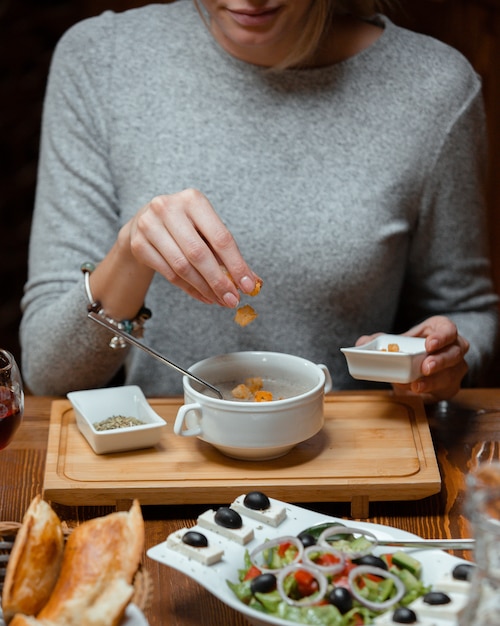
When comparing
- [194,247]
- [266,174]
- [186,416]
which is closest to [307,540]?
[186,416]

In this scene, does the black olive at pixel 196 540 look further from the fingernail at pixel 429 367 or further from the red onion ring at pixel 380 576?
the fingernail at pixel 429 367

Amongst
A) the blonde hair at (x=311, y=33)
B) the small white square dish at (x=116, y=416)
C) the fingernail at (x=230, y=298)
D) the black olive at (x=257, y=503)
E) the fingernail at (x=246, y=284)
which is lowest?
the small white square dish at (x=116, y=416)

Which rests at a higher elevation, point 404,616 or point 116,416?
point 404,616

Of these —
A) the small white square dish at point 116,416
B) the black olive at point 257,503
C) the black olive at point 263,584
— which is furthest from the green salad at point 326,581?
the small white square dish at point 116,416

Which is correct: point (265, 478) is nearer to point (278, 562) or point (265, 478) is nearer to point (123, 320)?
point (278, 562)

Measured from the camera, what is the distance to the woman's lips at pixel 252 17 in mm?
A: 1694

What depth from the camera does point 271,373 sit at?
1595 millimetres

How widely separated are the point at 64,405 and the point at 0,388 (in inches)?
13.2

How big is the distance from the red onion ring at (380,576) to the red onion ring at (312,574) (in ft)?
0.10

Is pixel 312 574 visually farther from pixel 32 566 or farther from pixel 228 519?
pixel 32 566

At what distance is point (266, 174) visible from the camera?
1858 millimetres

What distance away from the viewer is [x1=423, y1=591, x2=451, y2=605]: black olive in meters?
0.95

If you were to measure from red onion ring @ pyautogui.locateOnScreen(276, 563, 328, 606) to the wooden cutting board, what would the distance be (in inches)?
13.2

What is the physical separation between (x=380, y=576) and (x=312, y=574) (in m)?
0.08
